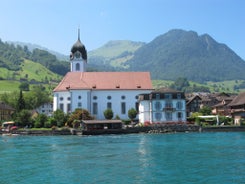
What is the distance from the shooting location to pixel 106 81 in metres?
97.0

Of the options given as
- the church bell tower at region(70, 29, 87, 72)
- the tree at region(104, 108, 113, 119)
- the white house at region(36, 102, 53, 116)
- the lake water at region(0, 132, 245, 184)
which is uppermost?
the church bell tower at region(70, 29, 87, 72)

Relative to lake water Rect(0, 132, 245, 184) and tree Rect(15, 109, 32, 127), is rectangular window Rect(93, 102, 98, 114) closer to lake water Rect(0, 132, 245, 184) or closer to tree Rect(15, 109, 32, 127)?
tree Rect(15, 109, 32, 127)

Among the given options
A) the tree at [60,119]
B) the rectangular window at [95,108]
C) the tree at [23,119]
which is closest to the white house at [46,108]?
the rectangular window at [95,108]

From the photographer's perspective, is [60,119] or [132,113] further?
[132,113]

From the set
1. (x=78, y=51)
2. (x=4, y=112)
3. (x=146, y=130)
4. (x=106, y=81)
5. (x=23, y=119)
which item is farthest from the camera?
(x=4, y=112)

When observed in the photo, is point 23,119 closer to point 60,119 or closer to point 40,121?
point 40,121

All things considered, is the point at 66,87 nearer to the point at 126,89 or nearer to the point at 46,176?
the point at 126,89

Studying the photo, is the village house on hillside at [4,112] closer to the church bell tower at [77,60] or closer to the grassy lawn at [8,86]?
the church bell tower at [77,60]

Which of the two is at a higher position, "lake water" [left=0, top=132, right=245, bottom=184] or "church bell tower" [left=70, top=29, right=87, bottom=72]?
"church bell tower" [left=70, top=29, right=87, bottom=72]

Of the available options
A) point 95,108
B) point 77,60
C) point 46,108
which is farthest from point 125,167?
point 46,108

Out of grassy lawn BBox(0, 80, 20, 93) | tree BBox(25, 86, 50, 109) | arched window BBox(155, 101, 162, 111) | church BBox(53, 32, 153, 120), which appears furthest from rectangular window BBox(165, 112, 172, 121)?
grassy lawn BBox(0, 80, 20, 93)

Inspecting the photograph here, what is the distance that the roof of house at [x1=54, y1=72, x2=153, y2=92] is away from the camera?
93.7m

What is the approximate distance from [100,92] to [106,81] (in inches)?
156

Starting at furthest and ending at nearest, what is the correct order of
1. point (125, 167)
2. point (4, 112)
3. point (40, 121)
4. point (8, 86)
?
point (8, 86) < point (4, 112) < point (40, 121) < point (125, 167)
